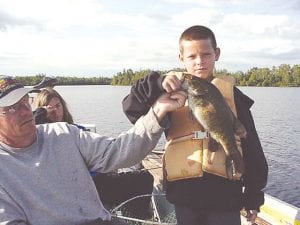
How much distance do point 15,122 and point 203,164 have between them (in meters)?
1.31

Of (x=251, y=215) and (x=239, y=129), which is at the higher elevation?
(x=239, y=129)

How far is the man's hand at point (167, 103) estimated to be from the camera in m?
2.51

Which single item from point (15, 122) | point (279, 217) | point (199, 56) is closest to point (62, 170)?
point (15, 122)

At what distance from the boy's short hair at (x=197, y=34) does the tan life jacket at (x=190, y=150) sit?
13.1 inches

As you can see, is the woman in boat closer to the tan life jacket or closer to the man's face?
the man's face

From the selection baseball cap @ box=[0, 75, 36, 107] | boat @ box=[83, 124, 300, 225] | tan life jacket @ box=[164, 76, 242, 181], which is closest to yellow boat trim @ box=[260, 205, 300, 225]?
boat @ box=[83, 124, 300, 225]

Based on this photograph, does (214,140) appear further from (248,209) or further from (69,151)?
(69,151)

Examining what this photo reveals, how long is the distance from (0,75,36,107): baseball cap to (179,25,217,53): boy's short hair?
1167 mm

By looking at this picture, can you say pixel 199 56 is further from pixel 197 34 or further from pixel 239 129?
pixel 239 129

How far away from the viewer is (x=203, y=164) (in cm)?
283

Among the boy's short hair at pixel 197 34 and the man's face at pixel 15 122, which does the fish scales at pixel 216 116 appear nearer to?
the boy's short hair at pixel 197 34

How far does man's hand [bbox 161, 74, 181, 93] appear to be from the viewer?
2.49 m

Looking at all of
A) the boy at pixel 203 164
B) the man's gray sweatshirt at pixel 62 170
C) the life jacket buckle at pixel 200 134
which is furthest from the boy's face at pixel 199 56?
the man's gray sweatshirt at pixel 62 170

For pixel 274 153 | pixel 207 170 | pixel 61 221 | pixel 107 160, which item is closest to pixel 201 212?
pixel 207 170
